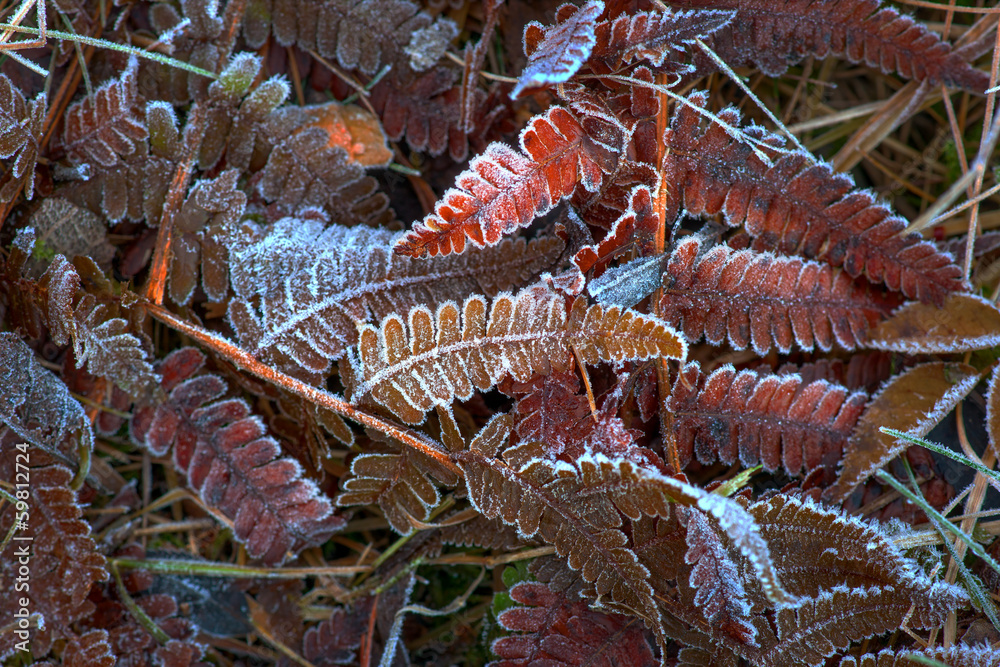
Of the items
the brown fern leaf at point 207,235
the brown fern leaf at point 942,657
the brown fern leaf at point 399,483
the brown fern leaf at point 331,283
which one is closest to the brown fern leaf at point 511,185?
the brown fern leaf at point 331,283

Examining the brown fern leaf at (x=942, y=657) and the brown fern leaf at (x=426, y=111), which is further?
the brown fern leaf at (x=426, y=111)

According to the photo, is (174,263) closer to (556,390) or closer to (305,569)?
(305,569)

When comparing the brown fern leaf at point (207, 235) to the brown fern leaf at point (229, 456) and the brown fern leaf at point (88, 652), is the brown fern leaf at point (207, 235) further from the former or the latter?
the brown fern leaf at point (88, 652)

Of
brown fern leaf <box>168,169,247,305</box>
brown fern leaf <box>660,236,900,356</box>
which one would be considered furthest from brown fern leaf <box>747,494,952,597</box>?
brown fern leaf <box>168,169,247,305</box>

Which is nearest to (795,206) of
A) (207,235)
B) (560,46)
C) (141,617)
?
(560,46)

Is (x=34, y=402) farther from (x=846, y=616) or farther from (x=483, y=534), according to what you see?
(x=846, y=616)
